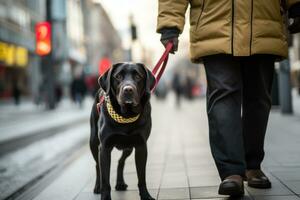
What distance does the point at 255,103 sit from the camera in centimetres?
419

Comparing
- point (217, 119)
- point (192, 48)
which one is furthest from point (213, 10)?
point (217, 119)

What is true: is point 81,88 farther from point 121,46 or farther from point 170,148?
point 121,46

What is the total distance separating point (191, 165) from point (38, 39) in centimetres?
1952

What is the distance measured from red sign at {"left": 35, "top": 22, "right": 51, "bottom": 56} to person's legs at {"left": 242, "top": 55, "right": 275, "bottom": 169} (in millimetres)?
20637

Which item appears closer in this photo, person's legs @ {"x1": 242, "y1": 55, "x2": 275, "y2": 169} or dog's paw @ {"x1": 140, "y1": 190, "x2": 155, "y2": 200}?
dog's paw @ {"x1": 140, "y1": 190, "x2": 155, "y2": 200}

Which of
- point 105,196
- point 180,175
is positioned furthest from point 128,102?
point 180,175

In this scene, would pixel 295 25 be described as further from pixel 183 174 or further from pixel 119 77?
pixel 183 174

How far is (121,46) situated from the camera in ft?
438

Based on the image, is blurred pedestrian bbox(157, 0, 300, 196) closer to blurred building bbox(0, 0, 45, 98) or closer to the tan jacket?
the tan jacket

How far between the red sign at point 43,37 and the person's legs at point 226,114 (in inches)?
818

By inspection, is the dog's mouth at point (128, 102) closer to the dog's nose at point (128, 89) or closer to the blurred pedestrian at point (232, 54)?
the dog's nose at point (128, 89)

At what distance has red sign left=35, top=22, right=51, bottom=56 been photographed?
78.9 ft

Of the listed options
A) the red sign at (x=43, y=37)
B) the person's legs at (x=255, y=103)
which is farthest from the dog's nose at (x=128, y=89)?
the red sign at (x=43, y=37)

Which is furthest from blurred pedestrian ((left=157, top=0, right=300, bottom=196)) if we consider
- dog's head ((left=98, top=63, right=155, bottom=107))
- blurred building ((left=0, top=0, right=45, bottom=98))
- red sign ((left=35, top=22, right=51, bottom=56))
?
blurred building ((left=0, top=0, right=45, bottom=98))
